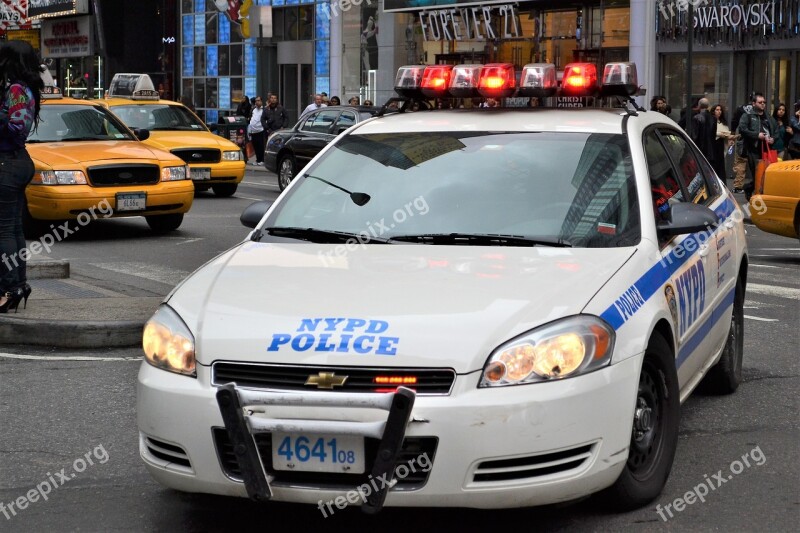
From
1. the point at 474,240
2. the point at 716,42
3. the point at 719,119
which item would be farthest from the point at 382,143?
the point at 716,42

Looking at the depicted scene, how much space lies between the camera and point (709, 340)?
5922mm

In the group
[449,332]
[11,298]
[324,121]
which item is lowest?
[11,298]

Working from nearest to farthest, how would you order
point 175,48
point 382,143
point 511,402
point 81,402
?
point 511,402 → point 382,143 → point 81,402 → point 175,48

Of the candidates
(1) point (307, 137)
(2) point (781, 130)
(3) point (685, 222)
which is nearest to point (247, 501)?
(3) point (685, 222)

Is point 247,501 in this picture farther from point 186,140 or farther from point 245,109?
point 245,109

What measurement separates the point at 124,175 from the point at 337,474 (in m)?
11.2

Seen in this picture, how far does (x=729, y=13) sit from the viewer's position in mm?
26016

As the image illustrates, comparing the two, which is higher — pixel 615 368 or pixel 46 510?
pixel 615 368

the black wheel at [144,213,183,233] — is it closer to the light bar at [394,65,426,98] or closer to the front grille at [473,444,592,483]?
the light bar at [394,65,426,98]

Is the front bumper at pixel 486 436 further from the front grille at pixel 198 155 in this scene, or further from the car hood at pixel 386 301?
the front grille at pixel 198 155

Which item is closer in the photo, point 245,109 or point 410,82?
point 410,82

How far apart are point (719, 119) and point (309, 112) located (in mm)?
7961

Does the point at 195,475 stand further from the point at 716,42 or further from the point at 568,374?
the point at 716,42

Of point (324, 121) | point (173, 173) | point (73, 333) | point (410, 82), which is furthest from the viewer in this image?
point (324, 121)
